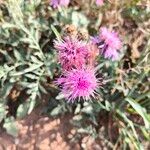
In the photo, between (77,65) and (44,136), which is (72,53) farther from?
(44,136)

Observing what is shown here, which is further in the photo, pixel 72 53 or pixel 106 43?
pixel 106 43

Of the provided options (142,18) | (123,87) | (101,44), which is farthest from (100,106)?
(142,18)

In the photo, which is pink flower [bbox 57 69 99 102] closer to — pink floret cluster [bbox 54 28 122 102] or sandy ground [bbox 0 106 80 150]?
pink floret cluster [bbox 54 28 122 102]

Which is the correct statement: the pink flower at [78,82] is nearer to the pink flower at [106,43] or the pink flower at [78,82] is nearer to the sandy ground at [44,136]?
the pink flower at [106,43]

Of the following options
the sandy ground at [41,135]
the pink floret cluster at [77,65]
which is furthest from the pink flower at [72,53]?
the sandy ground at [41,135]

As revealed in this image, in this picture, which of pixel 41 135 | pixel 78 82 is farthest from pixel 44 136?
pixel 78 82

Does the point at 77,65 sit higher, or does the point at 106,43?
the point at 106,43

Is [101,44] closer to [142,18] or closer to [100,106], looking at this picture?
[100,106]

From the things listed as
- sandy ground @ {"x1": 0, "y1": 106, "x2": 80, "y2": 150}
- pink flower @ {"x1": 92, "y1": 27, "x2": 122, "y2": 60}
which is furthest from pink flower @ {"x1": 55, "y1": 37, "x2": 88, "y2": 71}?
sandy ground @ {"x1": 0, "y1": 106, "x2": 80, "y2": 150}

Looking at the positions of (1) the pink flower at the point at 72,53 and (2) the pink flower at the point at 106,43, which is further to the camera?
(2) the pink flower at the point at 106,43
